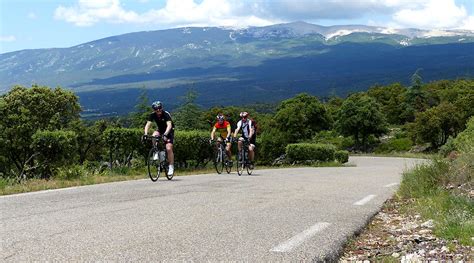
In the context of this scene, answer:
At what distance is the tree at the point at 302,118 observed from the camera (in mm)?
78312

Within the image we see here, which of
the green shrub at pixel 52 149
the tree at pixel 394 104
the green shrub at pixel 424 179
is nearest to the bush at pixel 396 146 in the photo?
the tree at pixel 394 104

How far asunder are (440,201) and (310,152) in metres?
29.4

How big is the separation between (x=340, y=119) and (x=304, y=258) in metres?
87.0

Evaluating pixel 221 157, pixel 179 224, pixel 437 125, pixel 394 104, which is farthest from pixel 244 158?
pixel 394 104

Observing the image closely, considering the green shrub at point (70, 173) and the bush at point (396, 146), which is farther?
the bush at point (396, 146)

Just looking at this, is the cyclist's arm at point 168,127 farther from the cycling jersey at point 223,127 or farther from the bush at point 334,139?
the bush at point 334,139

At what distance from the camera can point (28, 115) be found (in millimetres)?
39156

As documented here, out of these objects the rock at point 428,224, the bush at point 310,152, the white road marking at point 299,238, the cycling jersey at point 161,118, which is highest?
the cycling jersey at point 161,118

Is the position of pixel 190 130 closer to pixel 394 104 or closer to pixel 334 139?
pixel 334 139

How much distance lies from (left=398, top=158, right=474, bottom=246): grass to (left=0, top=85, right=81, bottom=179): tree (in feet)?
101

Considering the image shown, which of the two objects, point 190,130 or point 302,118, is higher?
point 190,130

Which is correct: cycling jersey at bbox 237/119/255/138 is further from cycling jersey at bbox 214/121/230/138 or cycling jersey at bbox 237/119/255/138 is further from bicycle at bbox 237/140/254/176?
cycling jersey at bbox 214/121/230/138

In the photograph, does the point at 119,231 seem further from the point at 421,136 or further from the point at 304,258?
the point at 421,136

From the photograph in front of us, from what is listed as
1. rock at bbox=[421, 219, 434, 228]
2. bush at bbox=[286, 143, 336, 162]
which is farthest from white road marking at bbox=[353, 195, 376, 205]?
bush at bbox=[286, 143, 336, 162]
